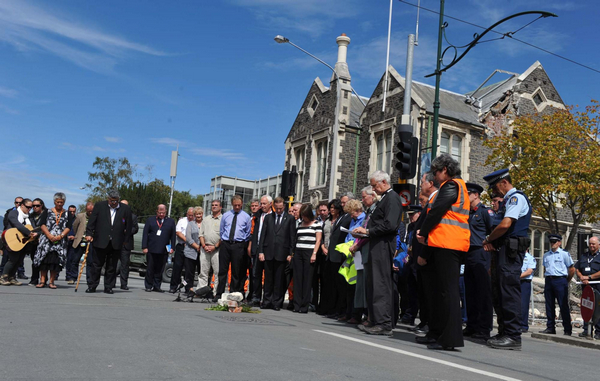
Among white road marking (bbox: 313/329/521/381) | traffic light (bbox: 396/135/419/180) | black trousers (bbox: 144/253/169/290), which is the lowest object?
white road marking (bbox: 313/329/521/381)

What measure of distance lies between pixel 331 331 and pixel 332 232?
3.02 metres

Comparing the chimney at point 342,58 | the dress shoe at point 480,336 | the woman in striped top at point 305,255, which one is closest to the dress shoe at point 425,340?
the dress shoe at point 480,336

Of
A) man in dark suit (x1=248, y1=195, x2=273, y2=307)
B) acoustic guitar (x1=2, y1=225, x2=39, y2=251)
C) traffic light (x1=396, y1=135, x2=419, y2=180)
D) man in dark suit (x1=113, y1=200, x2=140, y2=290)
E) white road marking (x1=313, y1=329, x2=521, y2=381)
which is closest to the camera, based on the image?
white road marking (x1=313, y1=329, x2=521, y2=381)

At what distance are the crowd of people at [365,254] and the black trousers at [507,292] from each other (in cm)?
1

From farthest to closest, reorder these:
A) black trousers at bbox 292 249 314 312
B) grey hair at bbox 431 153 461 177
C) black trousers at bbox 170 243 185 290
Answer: black trousers at bbox 170 243 185 290 → black trousers at bbox 292 249 314 312 → grey hair at bbox 431 153 461 177

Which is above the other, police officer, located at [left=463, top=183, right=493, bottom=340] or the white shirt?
the white shirt

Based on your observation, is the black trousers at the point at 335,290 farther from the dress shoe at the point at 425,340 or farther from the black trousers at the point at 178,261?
the black trousers at the point at 178,261

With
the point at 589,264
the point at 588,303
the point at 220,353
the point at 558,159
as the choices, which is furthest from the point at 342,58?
the point at 220,353

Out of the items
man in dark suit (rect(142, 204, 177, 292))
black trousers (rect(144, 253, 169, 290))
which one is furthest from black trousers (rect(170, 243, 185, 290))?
black trousers (rect(144, 253, 169, 290))

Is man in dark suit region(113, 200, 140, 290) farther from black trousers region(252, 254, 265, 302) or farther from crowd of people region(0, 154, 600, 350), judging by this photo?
black trousers region(252, 254, 265, 302)

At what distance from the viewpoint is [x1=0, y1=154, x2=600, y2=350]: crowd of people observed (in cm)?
670

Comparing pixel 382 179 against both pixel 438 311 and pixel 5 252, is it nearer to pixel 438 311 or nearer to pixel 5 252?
pixel 438 311

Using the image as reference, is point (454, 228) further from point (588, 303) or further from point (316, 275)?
point (316, 275)

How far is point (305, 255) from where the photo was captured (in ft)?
35.2
